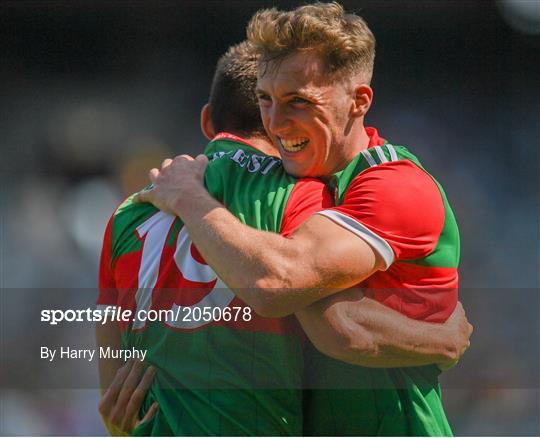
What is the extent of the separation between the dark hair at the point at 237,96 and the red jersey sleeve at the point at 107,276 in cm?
41

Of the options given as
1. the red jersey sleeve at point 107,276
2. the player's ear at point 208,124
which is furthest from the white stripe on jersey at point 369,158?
the red jersey sleeve at point 107,276

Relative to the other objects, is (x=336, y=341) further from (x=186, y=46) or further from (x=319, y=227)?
(x=186, y=46)

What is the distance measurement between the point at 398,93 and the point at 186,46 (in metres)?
0.82

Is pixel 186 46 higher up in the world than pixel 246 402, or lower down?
higher up

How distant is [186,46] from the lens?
3254mm

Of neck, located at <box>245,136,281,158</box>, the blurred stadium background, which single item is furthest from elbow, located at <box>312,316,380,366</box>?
the blurred stadium background

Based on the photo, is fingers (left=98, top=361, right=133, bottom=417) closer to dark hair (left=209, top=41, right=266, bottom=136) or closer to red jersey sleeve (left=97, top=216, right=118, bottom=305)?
red jersey sleeve (left=97, top=216, right=118, bottom=305)

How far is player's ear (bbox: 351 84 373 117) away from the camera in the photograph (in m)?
2.10

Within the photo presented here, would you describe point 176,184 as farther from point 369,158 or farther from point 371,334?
point 371,334

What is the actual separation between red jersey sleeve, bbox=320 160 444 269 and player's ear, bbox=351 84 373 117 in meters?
0.21

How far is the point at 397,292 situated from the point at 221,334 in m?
0.42

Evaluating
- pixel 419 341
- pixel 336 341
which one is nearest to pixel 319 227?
pixel 336 341

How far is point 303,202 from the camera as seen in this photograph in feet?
6.37

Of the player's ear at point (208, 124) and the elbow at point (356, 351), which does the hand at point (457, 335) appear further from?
the player's ear at point (208, 124)
